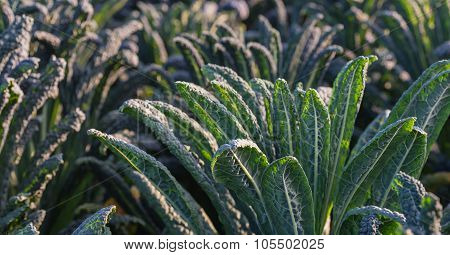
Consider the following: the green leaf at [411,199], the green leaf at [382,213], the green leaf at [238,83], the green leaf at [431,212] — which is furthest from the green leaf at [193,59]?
the green leaf at [431,212]

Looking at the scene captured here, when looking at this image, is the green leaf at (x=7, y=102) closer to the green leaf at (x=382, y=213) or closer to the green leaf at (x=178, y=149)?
the green leaf at (x=178, y=149)

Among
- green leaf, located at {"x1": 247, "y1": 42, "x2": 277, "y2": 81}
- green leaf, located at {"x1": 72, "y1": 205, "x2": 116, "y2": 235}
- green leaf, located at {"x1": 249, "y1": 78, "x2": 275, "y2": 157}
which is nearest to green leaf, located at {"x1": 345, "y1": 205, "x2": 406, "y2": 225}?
green leaf, located at {"x1": 249, "y1": 78, "x2": 275, "y2": 157}

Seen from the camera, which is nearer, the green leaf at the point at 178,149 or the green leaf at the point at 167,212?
the green leaf at the point at 178,149

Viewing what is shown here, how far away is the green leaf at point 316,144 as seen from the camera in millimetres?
1315

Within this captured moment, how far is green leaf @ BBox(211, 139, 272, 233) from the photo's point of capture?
1.20 meters

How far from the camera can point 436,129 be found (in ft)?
A: 4.69

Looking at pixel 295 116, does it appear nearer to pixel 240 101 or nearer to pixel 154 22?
pixel 240 101

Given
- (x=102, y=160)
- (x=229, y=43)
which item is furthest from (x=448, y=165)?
(x=102, y=160)

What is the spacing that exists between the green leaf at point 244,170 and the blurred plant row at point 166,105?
1.2 inches

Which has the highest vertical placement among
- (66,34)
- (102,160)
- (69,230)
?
(66,34)

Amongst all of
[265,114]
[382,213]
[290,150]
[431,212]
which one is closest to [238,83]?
[265,114]

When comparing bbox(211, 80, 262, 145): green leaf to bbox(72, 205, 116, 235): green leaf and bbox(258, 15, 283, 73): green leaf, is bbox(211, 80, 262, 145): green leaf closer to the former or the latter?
bbox(72, 205, 116, 235): green leaf

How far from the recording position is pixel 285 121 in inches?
54.2
